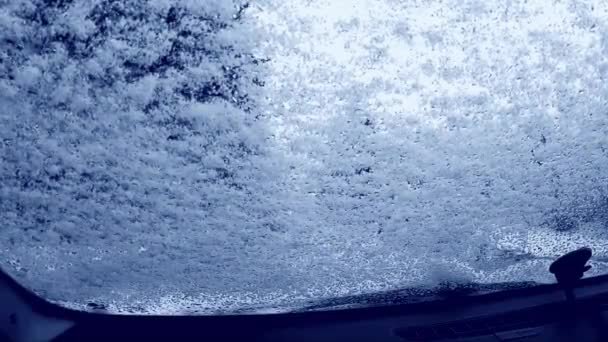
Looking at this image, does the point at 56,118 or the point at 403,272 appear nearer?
the point at 56,118

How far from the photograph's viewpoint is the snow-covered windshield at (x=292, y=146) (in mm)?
1150

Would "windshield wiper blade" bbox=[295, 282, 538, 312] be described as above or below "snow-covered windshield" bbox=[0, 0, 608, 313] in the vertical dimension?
below

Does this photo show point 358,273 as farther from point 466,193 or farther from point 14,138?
point 14,138

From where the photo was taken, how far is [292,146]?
1.38 meters

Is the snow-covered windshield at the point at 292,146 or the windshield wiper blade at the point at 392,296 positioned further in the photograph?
the windshield wiper blade at the point at 392,296

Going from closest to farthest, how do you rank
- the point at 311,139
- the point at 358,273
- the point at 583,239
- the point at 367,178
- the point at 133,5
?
the point at 133,5 < the point at 311,139 < the point at 367,178 < the point at 358,273 < the point at 583,239

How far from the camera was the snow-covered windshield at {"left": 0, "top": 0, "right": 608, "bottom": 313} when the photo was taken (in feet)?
3.77

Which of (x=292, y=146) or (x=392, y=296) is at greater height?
(x=292, y=146)

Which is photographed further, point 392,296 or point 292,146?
point 392,296

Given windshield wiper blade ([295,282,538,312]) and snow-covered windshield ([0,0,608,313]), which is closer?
snow-covered windshield ([0,0,608,313])

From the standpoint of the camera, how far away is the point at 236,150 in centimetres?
138

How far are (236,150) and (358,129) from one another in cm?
42

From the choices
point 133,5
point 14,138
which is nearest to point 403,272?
point 133,5

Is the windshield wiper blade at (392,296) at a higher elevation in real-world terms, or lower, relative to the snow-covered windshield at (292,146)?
lower
